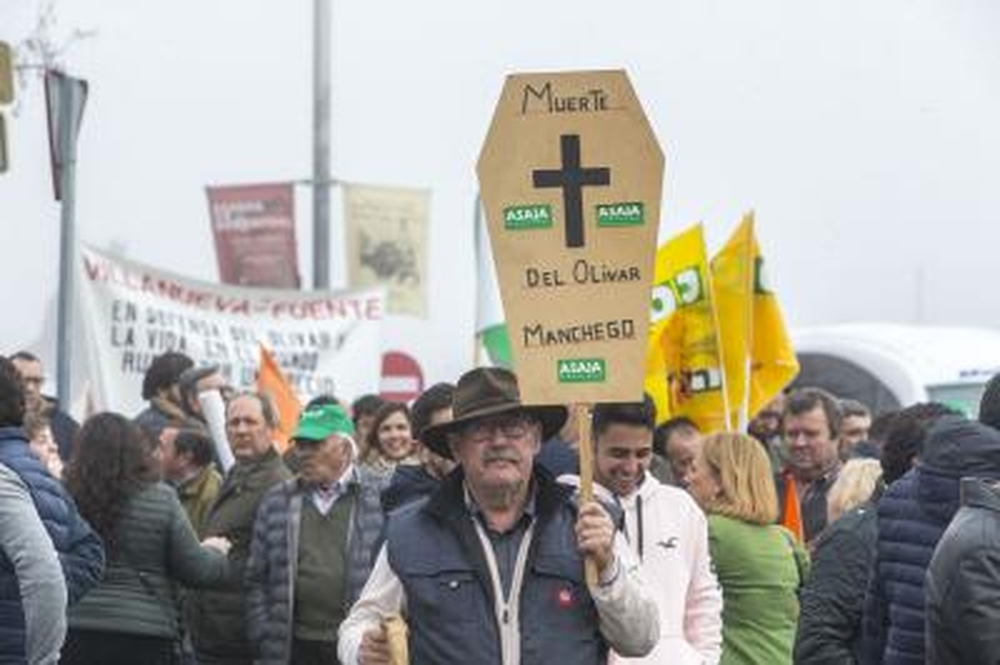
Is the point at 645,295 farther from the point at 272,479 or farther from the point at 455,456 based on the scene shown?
the point at 272,479

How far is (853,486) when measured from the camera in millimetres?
10133

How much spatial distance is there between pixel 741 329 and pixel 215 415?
118 inches

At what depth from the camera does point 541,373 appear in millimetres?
7188

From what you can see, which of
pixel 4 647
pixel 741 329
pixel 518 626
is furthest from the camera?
pixel 741 329

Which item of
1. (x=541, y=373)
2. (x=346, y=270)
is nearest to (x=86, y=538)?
(x=541, y=373)

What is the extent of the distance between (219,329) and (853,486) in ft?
31.2

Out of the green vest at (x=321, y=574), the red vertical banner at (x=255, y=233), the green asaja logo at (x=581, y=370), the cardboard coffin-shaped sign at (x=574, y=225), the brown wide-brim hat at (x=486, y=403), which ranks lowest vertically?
the green vest at (x=321, y=574)

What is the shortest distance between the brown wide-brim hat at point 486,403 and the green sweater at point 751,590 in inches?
92.8

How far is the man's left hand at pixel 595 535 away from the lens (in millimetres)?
6867

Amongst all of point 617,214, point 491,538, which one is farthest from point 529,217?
point 491,538

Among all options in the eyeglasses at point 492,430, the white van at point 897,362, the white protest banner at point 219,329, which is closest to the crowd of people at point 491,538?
the eyeglasses at point 492,430

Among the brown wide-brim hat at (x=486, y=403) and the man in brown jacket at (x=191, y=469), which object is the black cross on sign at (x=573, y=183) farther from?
the man in brown jacket at (x=191, y=469)

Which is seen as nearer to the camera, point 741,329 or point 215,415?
point 215,415

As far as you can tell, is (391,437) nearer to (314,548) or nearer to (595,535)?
(314,548)
